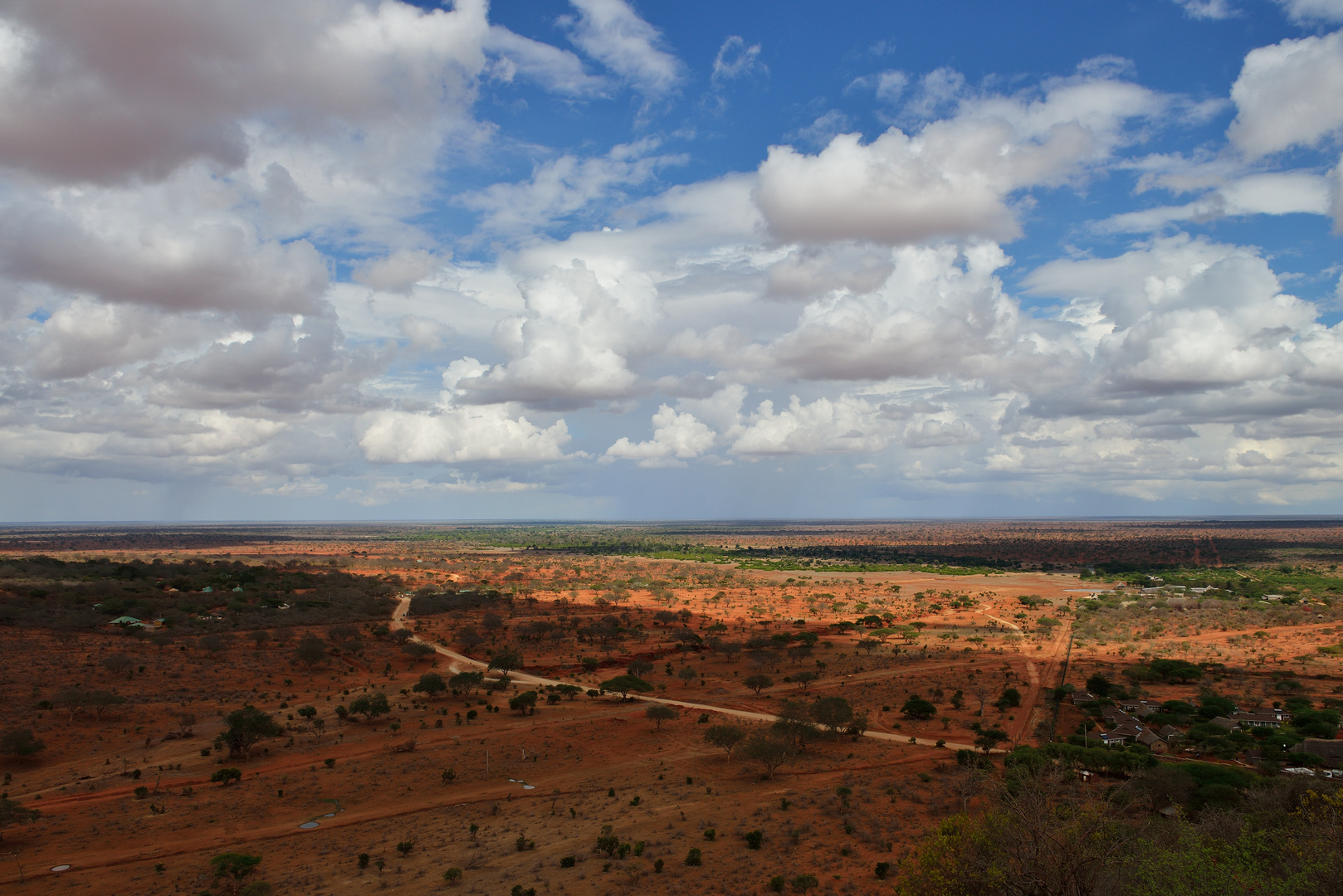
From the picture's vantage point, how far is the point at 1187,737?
37.9 meters

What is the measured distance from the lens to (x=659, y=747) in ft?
136

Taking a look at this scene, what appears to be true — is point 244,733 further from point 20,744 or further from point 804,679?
point 804,679

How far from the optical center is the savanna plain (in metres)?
23.9

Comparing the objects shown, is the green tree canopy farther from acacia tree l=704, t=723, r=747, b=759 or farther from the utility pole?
the utility pole

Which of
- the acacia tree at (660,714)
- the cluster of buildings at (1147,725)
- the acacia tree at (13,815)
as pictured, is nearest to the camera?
the acacia tree at (13,815)

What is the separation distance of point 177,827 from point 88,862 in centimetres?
360

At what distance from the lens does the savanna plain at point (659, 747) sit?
23.9m

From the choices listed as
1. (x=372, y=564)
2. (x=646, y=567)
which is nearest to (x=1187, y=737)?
(x=646, y=567)

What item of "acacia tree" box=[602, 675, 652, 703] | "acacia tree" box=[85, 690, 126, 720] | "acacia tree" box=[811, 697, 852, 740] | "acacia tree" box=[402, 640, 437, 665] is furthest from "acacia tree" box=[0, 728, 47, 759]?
"acacia tree" box=[811, 697, 852, 740]

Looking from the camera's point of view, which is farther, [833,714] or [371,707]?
[371,707]

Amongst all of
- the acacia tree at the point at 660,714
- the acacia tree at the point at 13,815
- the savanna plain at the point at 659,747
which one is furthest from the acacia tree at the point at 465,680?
the acacia tree at the point at 13,815

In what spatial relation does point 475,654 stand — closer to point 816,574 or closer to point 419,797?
point 419,797

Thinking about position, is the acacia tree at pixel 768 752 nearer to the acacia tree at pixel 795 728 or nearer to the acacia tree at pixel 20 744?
the acacia tree at pixel 795 728

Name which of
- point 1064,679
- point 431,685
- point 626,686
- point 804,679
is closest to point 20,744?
point 431,685
